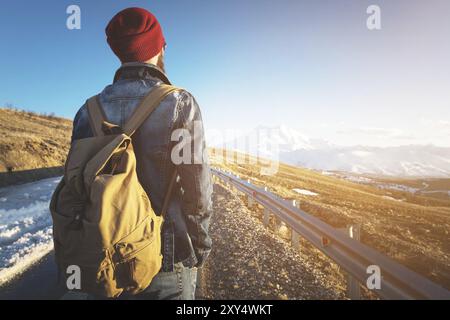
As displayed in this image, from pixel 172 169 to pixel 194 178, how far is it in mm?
184

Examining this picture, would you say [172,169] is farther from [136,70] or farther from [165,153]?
[136,70]

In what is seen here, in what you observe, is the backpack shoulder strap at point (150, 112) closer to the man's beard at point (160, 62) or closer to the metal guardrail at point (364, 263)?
the man's beard at point (160, 62)

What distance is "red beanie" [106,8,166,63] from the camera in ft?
6.47

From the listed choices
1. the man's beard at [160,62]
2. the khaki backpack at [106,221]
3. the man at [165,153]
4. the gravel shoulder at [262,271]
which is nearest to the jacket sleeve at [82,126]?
the man at [165,153]

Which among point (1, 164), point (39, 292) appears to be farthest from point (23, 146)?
point (39, 292)

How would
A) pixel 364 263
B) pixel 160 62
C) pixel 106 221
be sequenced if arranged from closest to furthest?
pixel 106 221, pixel 160 62, pixel 364 263

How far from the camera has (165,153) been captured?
1805mm

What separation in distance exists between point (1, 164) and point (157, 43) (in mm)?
15375

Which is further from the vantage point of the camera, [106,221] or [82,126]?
[82,126]

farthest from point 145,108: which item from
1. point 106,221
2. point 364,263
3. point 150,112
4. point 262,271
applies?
point 262,271

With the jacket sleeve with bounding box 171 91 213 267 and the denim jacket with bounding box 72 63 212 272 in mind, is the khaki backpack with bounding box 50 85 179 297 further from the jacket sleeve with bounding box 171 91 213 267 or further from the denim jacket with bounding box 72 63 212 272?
the jacket sleeve with bounding box 171 91 213 267

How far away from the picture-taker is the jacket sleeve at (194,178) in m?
1.79
